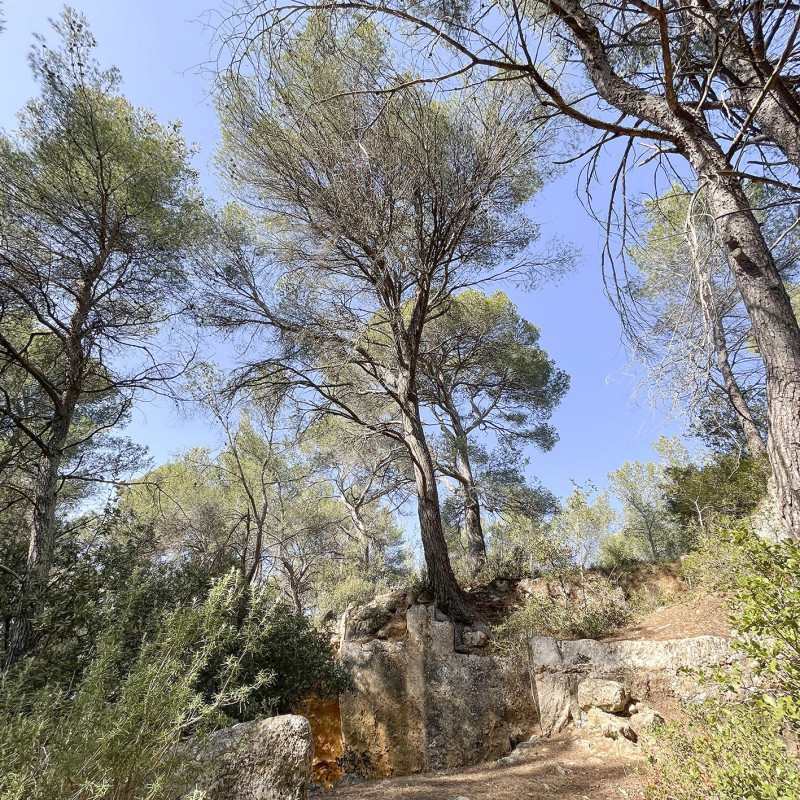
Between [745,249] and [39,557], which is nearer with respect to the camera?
[745,249]

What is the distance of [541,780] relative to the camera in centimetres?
279

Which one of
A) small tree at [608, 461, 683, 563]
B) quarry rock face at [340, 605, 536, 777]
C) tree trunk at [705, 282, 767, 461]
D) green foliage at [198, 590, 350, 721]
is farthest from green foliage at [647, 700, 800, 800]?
small tree at [608, 461, 683, 563]

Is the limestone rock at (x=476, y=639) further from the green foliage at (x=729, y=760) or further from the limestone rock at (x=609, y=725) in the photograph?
the green foliage at (x=729, y=760)

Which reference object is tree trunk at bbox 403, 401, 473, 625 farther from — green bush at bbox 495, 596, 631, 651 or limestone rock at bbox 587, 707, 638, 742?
limestone rock at bbox 587, 707, 638, 742

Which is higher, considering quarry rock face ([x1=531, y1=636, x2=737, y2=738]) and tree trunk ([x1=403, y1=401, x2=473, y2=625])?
tree trunk ([x1=403, y1=401, x2=473, y2=625])

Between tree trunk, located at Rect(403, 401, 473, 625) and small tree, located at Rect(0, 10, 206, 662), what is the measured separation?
10.8 ft

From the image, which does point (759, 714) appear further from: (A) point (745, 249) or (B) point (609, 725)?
(A) point (745, 249)

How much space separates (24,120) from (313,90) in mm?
3057

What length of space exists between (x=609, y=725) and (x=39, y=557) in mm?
4460

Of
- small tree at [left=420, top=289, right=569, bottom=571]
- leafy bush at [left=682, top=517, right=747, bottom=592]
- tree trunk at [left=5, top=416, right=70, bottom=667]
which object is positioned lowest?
leafy bush at [left=682, top=517, right=747, bottom=592]

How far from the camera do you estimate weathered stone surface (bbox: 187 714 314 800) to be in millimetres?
2131

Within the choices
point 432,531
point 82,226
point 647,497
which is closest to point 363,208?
point 82,226

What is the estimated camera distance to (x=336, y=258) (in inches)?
267

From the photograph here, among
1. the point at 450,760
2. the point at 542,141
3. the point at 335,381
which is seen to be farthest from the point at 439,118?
the point at 450,760
